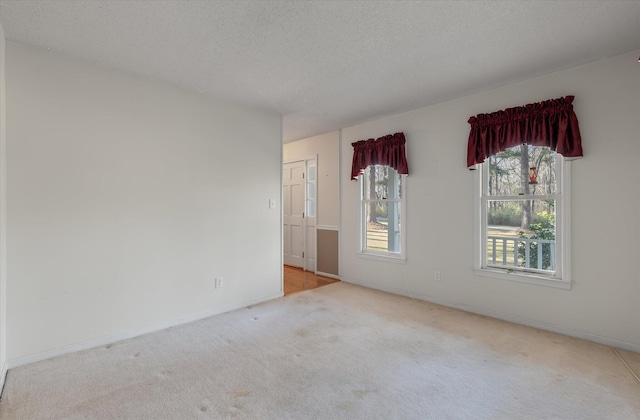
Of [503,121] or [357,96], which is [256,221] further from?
[503,121]

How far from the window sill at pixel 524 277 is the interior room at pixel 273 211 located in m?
0.02

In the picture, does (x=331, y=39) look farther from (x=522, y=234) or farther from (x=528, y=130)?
(x=522, y=234)

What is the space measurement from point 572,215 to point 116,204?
4206 millimetres

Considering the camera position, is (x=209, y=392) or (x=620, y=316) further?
(x=620, y=316)

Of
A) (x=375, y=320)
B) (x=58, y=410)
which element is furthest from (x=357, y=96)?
(x=58, y=410)

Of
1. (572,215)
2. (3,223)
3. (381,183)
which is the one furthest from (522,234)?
(3,223)

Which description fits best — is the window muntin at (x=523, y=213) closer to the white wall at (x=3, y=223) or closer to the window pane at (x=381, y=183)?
the window pane at (x=381, y=183)

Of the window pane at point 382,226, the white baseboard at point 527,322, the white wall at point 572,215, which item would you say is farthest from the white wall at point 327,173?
the white baseboard at point 527,322

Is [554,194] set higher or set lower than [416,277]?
higher

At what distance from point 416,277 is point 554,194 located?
1788 millimetres

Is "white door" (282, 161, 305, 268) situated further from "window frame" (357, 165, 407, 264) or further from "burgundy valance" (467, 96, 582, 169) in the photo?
"burgundy valance" (467, 96, 582, 169)

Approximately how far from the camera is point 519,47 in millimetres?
2453

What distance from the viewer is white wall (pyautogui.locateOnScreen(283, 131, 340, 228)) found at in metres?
5.04

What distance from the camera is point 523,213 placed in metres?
3.21
